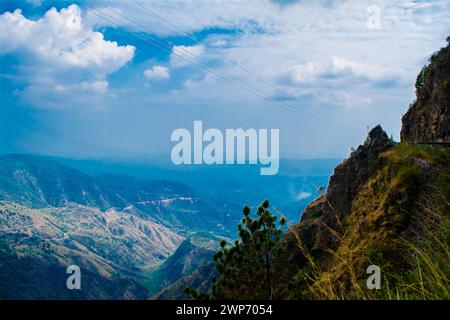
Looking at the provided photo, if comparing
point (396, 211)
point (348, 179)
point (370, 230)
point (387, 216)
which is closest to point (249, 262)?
point (370, 230)

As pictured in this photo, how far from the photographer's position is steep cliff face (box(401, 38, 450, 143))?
28.8 m

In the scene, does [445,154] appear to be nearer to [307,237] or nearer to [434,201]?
[434,201]

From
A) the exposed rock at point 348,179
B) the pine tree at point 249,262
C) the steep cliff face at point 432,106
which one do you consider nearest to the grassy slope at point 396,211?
the pine tree at point 249,262

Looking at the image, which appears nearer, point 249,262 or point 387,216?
point 249,262

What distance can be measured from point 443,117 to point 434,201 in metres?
15.8

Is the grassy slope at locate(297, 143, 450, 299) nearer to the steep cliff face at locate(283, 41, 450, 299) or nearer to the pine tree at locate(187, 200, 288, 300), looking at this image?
the steep cliff face at locate(283, 41, 450, 299)

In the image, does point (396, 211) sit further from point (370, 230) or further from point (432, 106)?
point (432, 106)

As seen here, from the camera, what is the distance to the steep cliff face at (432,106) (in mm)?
28844

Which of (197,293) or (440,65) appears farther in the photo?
(440,65)

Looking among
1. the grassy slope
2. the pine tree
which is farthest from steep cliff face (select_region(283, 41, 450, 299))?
the pine tree

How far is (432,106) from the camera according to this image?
3044 centimetres
